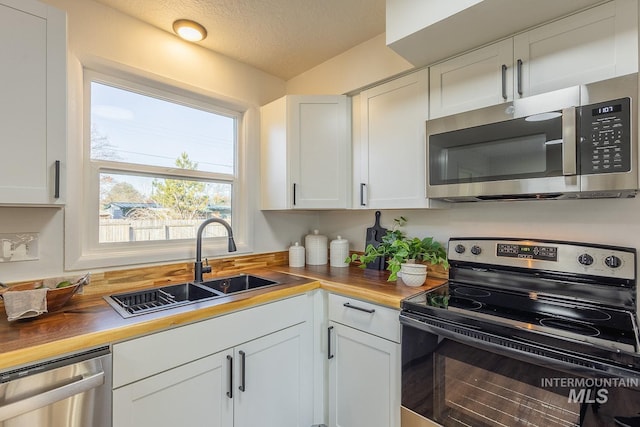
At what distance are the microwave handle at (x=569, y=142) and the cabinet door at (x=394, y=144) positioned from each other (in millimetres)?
622

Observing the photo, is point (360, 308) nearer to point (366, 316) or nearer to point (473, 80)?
point (366, 316)

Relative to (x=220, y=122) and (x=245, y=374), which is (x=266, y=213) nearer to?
(x=220, y=122)

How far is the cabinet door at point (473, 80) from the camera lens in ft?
4.62

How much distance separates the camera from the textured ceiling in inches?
63.3

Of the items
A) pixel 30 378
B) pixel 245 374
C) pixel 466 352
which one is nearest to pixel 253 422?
pixel 245 374

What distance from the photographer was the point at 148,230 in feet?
5.89

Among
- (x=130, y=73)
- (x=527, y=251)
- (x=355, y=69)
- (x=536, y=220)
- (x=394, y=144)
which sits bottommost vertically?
(x=527, y=251)

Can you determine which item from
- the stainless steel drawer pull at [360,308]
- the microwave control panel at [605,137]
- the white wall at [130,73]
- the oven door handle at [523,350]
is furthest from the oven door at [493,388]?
the white wall at [130,73]

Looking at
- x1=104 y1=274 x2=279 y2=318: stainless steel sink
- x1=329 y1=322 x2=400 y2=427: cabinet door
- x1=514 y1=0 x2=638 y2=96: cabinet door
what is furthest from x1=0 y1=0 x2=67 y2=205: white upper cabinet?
x1=514 y1=0 x2=638 y2=96: cabinet door

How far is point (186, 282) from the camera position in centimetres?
175

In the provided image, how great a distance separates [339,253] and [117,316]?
4.60 ft

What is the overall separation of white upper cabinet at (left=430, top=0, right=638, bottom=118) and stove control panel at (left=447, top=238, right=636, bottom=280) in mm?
684

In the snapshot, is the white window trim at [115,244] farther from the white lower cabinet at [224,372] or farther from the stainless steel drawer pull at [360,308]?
the stainless steel drawer pull at [360,308]

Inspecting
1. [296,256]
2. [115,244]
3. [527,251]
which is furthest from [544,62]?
[115,244]
